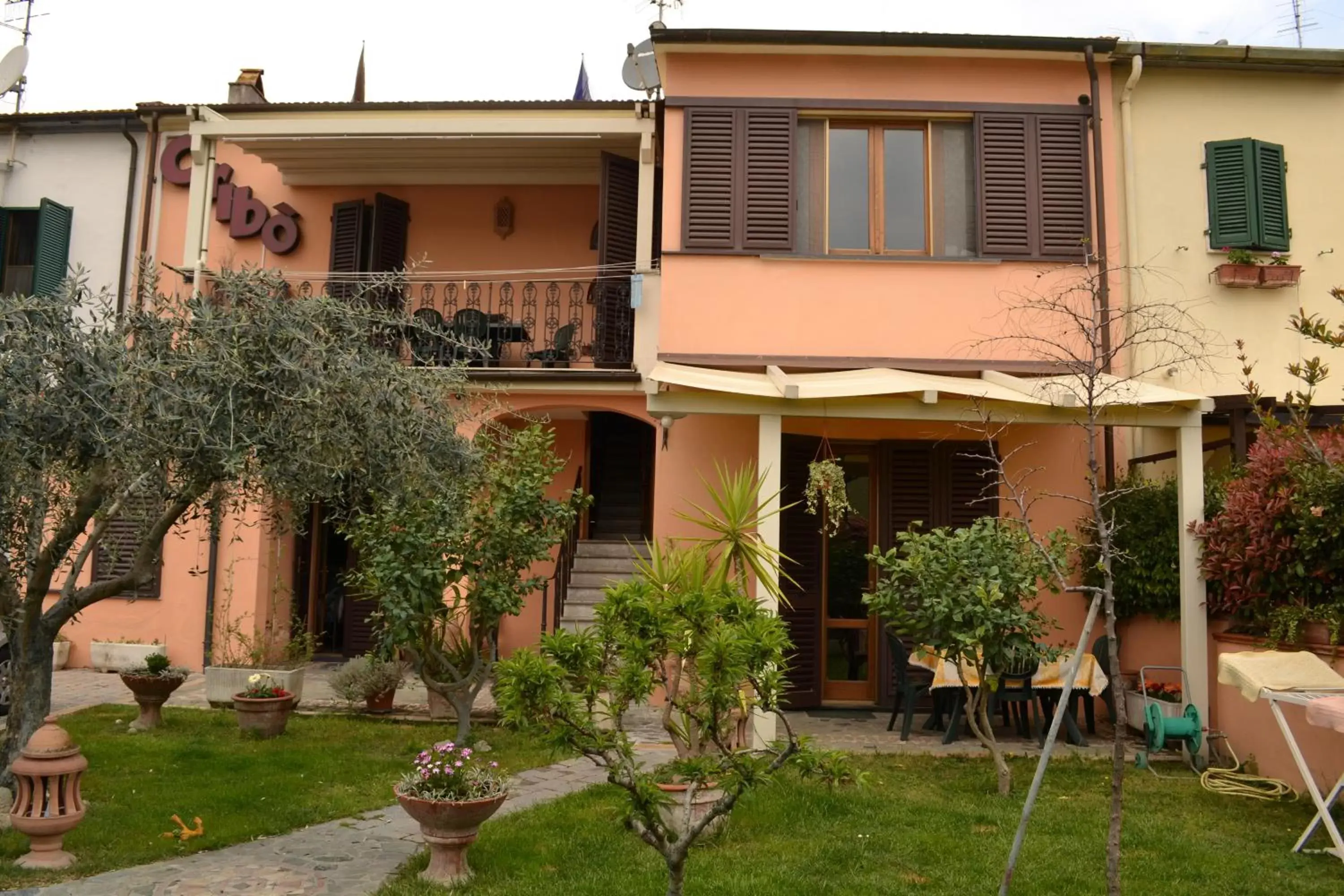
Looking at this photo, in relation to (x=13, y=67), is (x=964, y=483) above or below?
below

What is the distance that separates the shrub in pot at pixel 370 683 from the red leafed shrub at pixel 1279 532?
24.2 feet

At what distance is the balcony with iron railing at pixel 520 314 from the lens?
39.8ft

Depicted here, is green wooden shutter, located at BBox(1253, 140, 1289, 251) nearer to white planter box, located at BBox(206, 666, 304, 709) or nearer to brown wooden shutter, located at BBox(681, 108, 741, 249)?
brown wooden shutter, located at BBox(681, 108, 741, 249)

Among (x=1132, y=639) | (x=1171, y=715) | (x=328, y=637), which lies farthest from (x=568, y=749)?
(x=328, y=637)

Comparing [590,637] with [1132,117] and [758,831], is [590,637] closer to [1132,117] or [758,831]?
[758,831]

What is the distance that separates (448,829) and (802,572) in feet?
19.9

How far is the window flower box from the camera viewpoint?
1088 cm

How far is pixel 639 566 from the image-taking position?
859 centimetres

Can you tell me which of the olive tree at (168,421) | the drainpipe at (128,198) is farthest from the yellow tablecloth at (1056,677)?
the drainpipe at (128,198)

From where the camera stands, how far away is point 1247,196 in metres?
11.0

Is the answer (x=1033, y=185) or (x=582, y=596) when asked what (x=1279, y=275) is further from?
(x=582, y=596)

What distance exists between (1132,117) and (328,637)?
11.7 meters

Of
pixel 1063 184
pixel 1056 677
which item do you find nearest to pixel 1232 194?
pixel 1063 184

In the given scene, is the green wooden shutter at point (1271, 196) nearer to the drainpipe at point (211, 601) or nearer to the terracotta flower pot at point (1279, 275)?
the terracotta flower pot at point (1279, 275)
